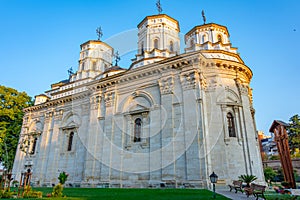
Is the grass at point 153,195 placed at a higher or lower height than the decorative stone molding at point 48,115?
lower

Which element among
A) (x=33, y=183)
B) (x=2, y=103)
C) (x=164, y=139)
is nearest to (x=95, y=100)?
(x=164, y=139)

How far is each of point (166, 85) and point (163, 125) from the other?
123 inches

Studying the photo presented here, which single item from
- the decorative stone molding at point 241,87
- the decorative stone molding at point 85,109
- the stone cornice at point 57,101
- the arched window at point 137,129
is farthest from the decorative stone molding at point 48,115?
the decorative stone molding at point 241,87

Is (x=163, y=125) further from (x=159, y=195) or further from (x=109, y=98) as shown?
(x=159, y=195)

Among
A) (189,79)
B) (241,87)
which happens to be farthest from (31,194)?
(241,87)

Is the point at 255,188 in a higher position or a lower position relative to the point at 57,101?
lower

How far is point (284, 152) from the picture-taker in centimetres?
1720

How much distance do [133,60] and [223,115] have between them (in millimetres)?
10888

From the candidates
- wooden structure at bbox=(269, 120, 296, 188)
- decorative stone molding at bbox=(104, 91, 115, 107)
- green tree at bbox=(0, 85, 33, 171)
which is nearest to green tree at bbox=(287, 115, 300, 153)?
wooden structure at bbox=(269, 120, 296, 188)

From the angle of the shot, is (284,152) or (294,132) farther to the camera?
(294,132)

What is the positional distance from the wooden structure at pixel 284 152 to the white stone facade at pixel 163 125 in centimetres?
181

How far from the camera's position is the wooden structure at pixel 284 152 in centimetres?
1661

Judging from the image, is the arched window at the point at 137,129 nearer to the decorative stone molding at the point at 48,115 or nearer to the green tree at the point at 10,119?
the decorative stone molding at the point at 48,115

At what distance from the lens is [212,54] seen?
18.5m
